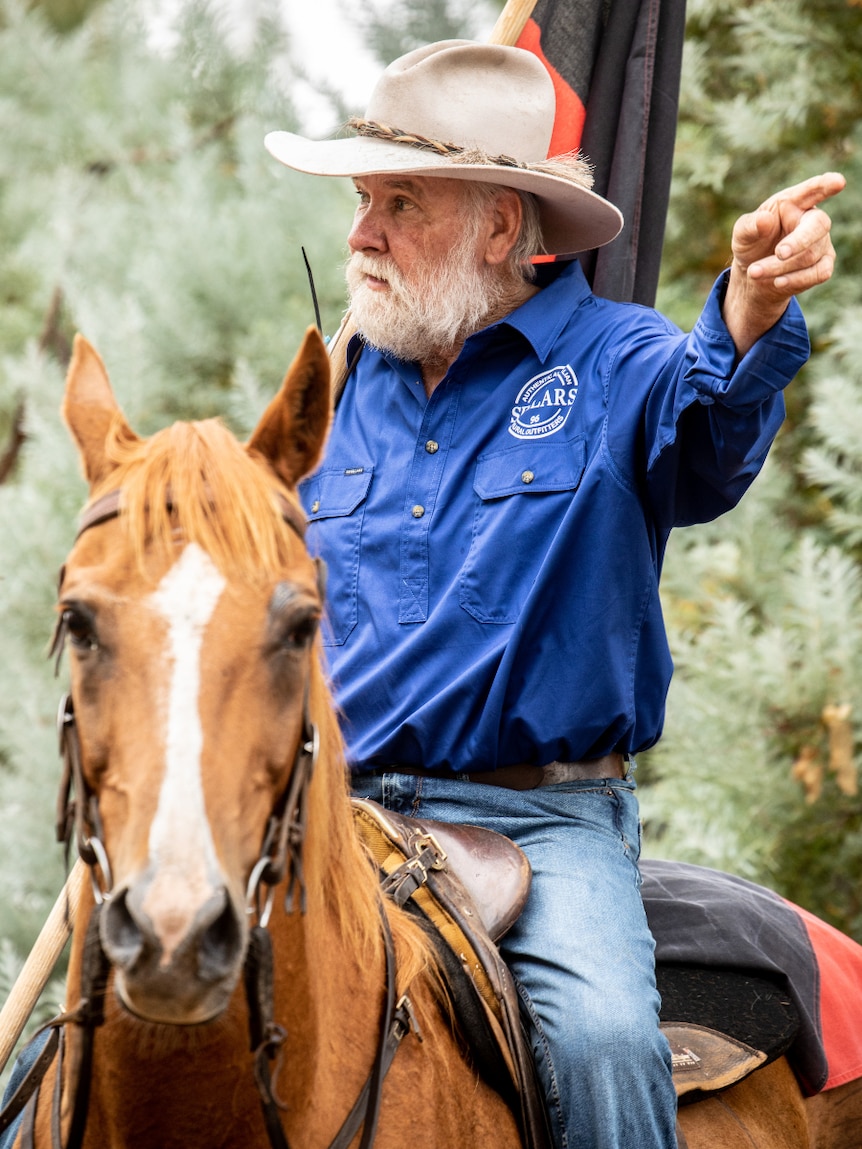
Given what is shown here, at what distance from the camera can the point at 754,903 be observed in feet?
10.3

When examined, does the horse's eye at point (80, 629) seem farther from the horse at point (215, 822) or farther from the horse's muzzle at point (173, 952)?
the horse's muzzle at point (173, 952)

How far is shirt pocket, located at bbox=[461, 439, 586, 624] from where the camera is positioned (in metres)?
2.79

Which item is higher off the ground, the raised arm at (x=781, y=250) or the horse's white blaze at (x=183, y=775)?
the raised arm at (x=781, y=250)

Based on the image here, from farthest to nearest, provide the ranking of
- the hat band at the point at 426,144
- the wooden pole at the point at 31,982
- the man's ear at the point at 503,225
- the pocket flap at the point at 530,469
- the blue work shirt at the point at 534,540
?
the man's ear at the point at 503,225 → the hat band at the point at 426,144 → the pocket flap at the point at 530,469 → the blue work shirt at the point at 534,540 → the wooden pole at the point at 31,982

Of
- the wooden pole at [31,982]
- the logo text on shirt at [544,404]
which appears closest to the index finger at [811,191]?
the logo text on shirt at [544,404]

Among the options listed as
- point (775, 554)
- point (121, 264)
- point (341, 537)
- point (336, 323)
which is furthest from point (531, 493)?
point (121, 264)

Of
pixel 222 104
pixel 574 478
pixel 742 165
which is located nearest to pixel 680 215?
pixel 742 165

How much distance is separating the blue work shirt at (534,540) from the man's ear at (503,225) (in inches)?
10.0

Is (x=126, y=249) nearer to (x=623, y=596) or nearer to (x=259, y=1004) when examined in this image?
(x=623, y=596)

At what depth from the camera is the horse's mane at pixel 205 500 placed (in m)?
1.74

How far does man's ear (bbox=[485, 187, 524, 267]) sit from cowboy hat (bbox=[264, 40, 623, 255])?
6 cm

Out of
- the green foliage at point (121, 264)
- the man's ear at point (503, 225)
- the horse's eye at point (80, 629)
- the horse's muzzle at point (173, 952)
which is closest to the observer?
the horse's muzzle at point (173, 952)

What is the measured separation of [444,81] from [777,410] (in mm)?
1301

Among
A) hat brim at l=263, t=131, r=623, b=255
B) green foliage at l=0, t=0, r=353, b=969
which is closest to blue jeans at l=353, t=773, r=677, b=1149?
hat brim at l=263, t=131, r=623, b=255
